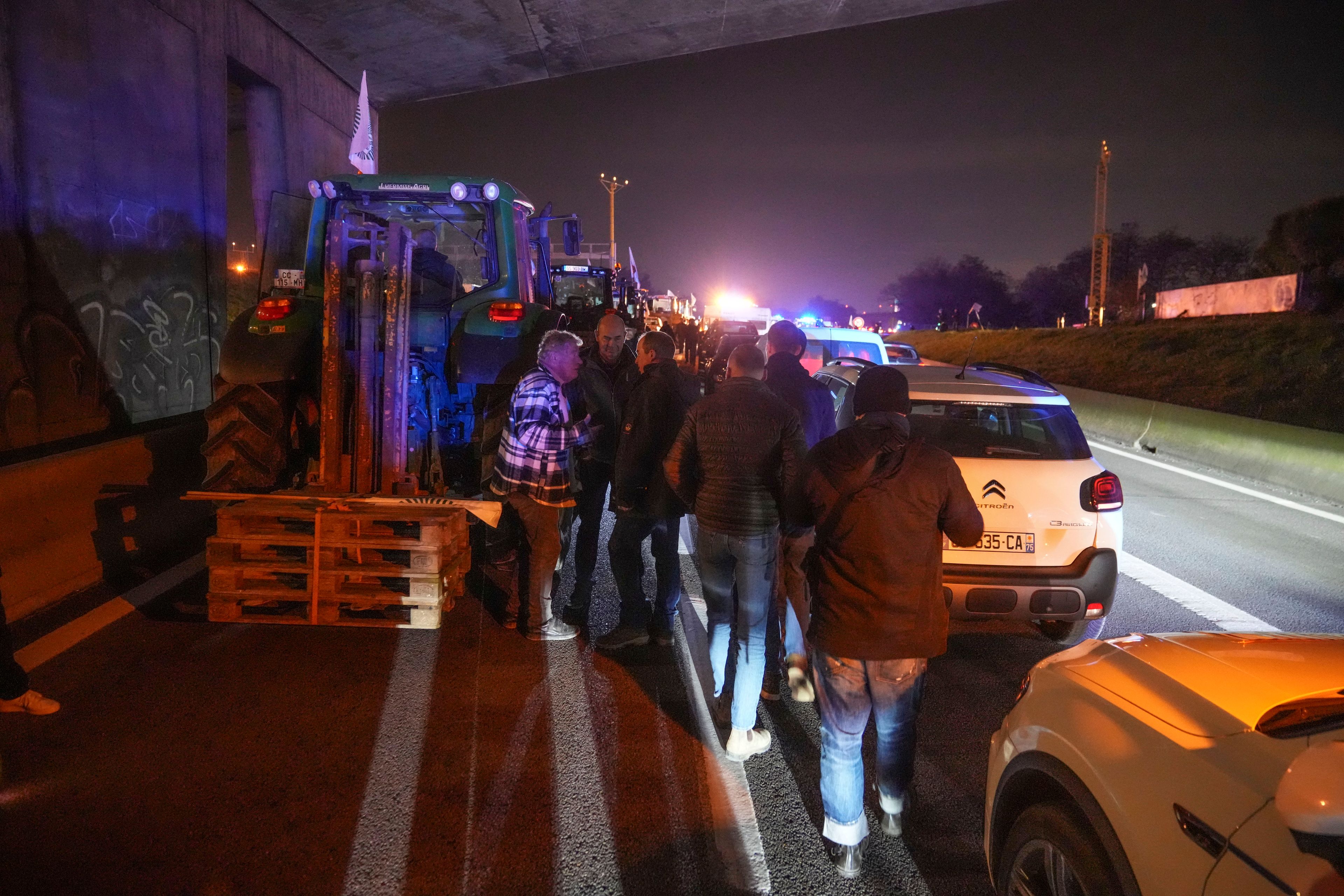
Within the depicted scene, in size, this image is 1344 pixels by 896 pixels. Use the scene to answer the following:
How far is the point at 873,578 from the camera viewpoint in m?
3.21

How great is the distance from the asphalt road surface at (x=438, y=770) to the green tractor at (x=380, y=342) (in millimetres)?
1135

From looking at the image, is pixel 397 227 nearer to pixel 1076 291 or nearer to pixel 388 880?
pixel 388 880

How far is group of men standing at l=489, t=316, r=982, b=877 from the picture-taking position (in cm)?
322

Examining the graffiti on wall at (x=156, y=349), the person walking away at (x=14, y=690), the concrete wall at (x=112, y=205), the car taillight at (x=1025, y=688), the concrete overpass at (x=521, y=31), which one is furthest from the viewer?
the concrete overpass at (x=521, y=31)

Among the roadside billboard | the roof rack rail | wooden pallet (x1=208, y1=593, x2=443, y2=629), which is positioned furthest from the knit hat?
the roadside billboard

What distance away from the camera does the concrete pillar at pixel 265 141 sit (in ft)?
48.2

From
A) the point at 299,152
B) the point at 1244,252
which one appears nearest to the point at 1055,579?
the point at 299,152

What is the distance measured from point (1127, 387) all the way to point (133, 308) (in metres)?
27.6

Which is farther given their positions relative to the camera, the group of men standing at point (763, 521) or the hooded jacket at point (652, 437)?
the hooded jacket at point (652, 437)

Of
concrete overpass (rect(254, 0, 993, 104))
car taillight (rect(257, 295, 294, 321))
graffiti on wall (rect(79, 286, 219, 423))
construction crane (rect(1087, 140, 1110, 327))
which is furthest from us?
construction crane (rect(1087, 140, 1110, 327))

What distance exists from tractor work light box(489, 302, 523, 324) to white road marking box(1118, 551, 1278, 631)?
15.1ft

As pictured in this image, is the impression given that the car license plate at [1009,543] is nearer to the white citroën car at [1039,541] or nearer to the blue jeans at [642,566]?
the white citroën car at [1039,541]

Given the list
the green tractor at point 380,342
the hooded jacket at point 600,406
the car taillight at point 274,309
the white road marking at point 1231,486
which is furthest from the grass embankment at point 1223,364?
the car taillight at point 274,309

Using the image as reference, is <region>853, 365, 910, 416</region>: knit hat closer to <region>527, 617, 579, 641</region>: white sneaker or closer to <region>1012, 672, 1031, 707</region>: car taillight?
<region>1012, 672, 1031, 707</region>: car taillight
